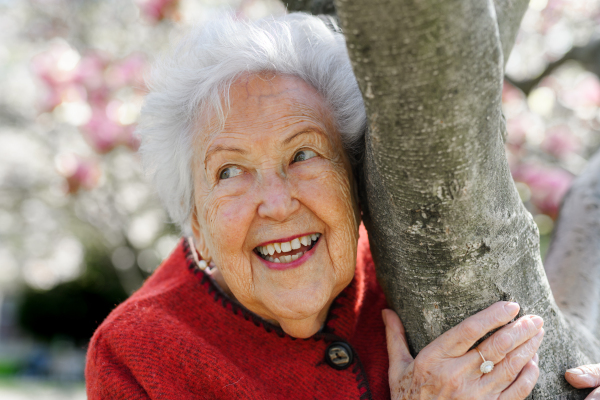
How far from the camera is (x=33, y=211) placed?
384 inches

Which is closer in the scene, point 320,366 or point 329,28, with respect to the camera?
point 320,366

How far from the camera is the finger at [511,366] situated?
58.1 inches

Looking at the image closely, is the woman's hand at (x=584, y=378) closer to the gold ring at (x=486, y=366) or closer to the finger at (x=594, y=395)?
the finger at (x=594, y=395)

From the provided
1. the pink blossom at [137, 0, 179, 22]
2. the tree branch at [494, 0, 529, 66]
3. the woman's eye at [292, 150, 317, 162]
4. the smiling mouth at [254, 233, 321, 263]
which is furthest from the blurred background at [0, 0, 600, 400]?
the tree branch at [494, 0, 529, 66]

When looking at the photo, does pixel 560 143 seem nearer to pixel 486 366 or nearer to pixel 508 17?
pixel 508 17

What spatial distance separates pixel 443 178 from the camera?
3.98 feet

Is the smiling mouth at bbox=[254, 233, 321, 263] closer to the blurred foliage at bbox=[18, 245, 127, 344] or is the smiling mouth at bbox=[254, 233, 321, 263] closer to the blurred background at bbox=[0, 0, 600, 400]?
the blurred background at bbox=[0, 0, 600, 400]

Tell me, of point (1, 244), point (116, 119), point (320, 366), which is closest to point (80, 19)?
point (116, 119)

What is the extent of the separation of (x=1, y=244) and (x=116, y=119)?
320 inches

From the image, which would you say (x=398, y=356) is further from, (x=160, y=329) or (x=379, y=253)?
(x=160, y=329)

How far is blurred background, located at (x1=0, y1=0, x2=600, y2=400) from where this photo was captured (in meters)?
5.21

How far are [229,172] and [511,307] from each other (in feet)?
3.56

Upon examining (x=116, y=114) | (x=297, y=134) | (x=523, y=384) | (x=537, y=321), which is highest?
(x=297, y=134)

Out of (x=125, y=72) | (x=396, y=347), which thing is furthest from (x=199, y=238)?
(x=125, y=72)
